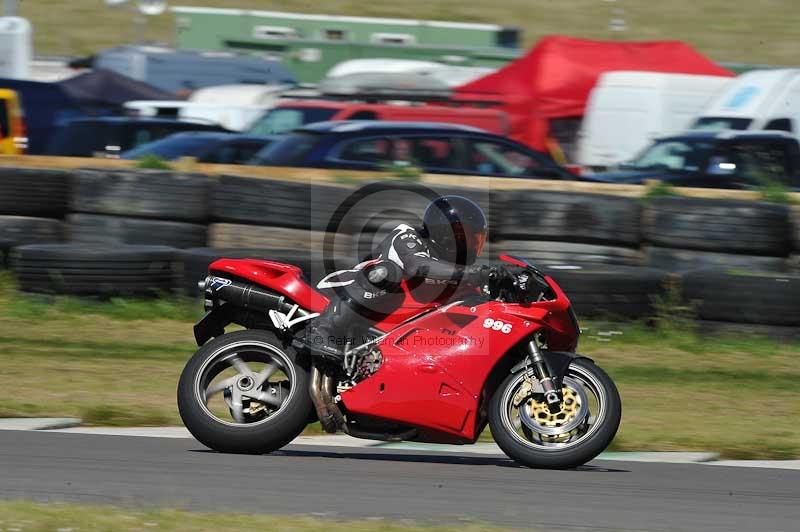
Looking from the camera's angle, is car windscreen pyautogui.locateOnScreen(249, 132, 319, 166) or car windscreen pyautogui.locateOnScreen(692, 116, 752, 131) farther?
car windscreen pyautogui.locateOnScreen(692, 116, 752, 131)

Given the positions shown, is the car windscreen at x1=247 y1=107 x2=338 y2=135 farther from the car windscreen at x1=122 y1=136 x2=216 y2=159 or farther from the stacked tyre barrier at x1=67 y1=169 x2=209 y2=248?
the stacked tyre barrier at x1=67 y1=169 x2=209 y2=248

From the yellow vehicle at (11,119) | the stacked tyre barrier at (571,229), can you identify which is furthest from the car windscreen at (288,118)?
the stacked tyre barrier at (571,229)

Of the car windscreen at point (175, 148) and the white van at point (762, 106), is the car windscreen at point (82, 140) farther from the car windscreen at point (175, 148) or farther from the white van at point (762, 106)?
the white van at point (762, 106)

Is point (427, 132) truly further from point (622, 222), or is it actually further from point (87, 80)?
point (87, 80)

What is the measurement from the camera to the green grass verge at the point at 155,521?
436cm

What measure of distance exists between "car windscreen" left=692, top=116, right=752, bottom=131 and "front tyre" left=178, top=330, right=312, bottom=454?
12.9 metres

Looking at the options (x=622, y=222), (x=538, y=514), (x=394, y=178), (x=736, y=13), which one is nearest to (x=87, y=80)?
(x=394, y=178)

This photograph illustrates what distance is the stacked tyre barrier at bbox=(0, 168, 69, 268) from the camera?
36.1 feet

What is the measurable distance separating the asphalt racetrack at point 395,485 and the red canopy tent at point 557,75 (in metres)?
14.1

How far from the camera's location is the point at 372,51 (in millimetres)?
25844

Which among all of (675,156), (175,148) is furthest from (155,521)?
(675,156)

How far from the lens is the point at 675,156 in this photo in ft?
Result: 50.6

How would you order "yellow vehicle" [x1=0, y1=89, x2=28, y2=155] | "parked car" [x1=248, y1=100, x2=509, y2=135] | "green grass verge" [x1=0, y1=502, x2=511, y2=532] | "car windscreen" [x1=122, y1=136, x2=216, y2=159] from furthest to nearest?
1. "yellow vehicle" [x1=0, y1=89, x2=28, y2=155]
2. "parked car" [x1=248, y1=100, x2=509, y2=135]
3. "car windscreen" [x1=122, y1=136, x2=216, y2=159]
4. "green grass verge" [x1=0, y1=502, x2=511, y2=532]

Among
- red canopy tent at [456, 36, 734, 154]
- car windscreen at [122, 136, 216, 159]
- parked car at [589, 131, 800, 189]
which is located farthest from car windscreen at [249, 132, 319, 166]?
red canopy tent at [456, 36, 734, 154]
